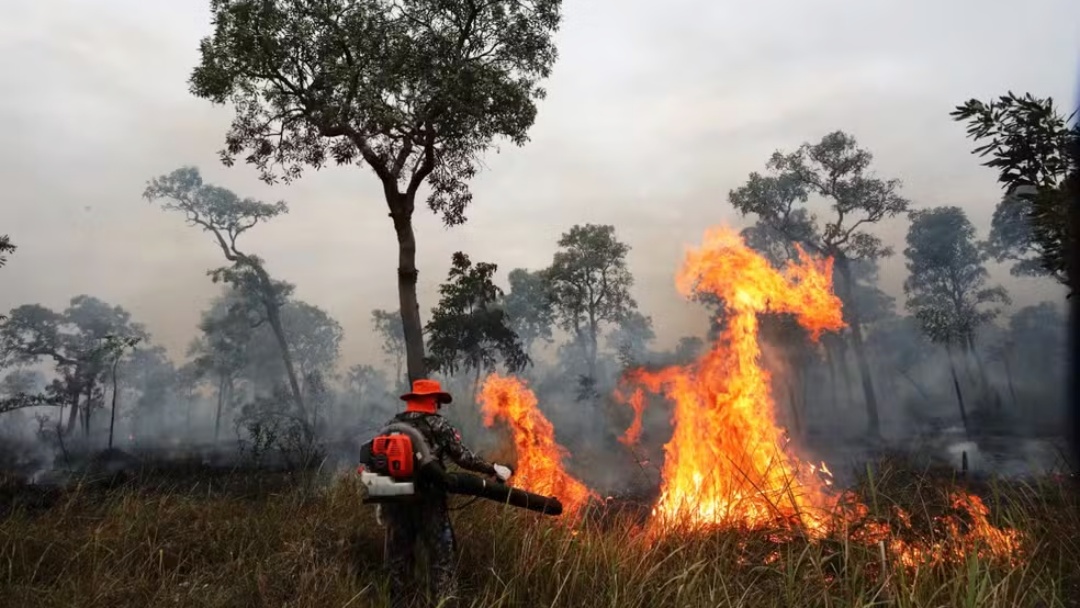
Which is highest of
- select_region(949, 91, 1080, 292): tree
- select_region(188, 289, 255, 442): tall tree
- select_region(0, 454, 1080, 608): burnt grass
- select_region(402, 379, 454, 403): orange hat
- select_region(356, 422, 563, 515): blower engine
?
select_region(188, 289, 255, 442): tall tree

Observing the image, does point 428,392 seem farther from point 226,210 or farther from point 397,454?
point 226,210

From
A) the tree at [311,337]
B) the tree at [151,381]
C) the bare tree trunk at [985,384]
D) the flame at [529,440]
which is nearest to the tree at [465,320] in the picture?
the flame at [529,440]

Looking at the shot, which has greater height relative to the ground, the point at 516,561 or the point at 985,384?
the point at 985,384

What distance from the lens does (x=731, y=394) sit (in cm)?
804

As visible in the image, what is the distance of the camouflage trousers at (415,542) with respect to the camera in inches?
197

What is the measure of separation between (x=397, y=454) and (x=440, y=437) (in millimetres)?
700

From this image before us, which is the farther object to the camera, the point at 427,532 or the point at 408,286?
the point at 408,286

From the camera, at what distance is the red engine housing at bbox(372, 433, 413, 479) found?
485 cm

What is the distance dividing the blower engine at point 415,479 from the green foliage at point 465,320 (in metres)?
16.5

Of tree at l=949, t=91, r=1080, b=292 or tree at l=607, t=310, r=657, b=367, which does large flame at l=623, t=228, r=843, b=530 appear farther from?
tree at l=607, t=310, r=657, b=367

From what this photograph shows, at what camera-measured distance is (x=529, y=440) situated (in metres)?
9.44

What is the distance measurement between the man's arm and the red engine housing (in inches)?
23.7

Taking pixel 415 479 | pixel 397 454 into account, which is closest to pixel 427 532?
pixel 415 479

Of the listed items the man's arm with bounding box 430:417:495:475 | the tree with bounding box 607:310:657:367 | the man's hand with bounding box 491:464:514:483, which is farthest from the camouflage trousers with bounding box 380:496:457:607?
the tree with bounding box 607:310:657:367
